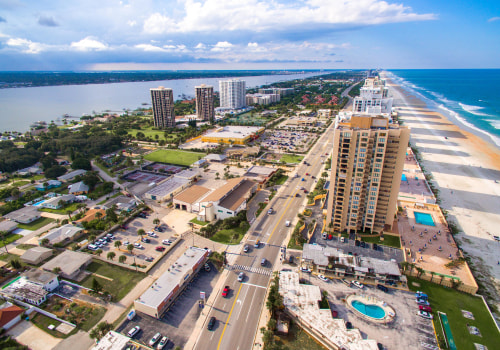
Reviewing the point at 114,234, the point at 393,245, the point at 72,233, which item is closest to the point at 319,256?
the point at 393,245

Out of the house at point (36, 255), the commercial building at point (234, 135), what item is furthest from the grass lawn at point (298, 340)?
the commercial building at point (234, 135)

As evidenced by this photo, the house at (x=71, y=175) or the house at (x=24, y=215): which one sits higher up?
the house at (x=71, y=175)

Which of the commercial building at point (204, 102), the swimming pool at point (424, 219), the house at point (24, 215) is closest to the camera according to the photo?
the swimming pool at point (424, 219)

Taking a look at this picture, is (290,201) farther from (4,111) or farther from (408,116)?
(4,111)

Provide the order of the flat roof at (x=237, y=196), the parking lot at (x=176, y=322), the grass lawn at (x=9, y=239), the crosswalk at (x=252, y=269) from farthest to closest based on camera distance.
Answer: the flat roof at (x=237, y=196), the grass lawn at (x=9, y=239), the crosswalk at (x=252, y=269), the parking lot at (x=176, y=322)

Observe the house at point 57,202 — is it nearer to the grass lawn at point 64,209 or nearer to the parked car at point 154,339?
the grass lawn at point 64,209

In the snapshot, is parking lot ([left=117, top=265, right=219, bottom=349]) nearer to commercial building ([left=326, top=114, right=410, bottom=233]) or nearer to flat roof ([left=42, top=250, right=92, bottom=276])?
flat roof ([left=42, top=250, right=92, bottom=276])
